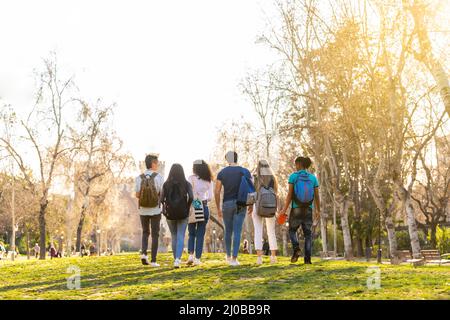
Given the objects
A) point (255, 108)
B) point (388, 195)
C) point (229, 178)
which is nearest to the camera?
point (229, 178)

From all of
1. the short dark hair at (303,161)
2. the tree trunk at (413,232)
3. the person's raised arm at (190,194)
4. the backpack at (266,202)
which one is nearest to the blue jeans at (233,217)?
the backpack at (266,202)

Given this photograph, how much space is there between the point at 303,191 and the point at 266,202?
0.76 meters

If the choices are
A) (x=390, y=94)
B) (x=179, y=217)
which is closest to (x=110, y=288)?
(x=179, y=217)

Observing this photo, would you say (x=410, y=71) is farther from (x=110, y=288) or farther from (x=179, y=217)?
(x=110, y=288)

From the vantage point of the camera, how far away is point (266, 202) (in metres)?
11.9

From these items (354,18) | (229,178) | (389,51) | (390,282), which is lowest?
(390,282)

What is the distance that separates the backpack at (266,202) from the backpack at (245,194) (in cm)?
30

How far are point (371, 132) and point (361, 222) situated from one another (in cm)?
2565

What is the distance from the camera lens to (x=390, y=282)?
854 centimetres

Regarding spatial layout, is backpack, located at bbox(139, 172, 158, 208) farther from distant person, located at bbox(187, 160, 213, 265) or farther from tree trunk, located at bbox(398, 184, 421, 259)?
tree trunk, located at bbox(398, 184, 421, 259)

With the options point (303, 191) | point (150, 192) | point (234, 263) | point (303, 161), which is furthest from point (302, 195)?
point (150, 192)

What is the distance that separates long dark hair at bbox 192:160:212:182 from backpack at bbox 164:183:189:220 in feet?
2.09

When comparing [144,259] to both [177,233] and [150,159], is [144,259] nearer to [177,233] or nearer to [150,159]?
[177,233]

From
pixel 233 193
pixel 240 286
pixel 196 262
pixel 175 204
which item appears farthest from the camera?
pixel 196 262
